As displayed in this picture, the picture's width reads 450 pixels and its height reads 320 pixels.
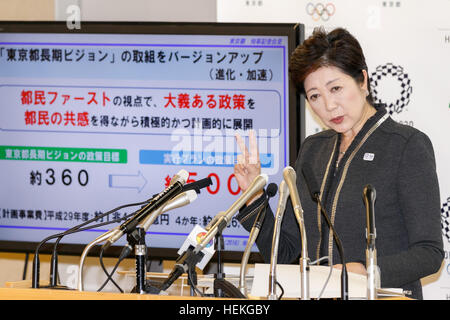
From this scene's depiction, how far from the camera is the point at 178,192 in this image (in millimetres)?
1562

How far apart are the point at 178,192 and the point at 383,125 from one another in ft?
3.29

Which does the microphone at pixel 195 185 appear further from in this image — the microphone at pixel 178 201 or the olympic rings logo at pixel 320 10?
the olympic rings logo at pixel 320 10

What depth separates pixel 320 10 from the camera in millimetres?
3133

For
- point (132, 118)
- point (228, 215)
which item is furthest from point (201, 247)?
point (132, 118)

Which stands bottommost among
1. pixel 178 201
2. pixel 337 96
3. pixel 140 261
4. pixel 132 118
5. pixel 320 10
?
pixel 140 261

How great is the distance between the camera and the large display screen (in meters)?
3.15

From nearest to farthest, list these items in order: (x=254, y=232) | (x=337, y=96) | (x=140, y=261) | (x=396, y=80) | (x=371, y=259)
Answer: (x=371, y=259)
(x=140, y=261)
(x=254, y=232)
(x=337, y=96)
(x=396, y=80)

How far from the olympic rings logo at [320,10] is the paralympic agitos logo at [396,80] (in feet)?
1.17

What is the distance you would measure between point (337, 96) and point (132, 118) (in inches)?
51.4

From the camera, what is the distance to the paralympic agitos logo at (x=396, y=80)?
10.1 feet

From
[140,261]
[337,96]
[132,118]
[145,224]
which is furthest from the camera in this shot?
[132,118]

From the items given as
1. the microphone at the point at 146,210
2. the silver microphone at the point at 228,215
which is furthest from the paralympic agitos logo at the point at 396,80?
the microphone at the point at 146,210

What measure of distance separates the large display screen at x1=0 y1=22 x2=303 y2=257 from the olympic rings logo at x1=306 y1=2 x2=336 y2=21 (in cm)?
15

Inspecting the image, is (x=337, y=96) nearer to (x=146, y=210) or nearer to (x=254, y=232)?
(x=254, y=232)
